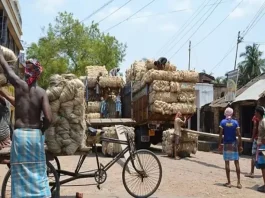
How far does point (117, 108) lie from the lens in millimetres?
18062

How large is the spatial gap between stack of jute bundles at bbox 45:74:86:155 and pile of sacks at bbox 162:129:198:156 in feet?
25.9

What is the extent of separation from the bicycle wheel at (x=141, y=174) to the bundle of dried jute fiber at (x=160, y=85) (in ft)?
22.8

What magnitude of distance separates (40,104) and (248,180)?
681 centimetres

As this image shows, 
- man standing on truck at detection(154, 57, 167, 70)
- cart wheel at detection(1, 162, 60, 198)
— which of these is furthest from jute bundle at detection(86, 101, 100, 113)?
cart wheel at detection(1, 162, 60, 198)

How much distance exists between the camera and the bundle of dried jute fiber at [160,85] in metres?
14.5

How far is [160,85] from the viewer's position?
574 inches

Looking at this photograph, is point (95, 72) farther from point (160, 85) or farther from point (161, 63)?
point (160, 85)

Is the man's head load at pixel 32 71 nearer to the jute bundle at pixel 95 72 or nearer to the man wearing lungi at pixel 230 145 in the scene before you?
the man wearing lungi at pixel 230 145

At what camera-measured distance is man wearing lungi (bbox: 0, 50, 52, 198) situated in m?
5.23

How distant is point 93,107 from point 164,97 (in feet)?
13.1

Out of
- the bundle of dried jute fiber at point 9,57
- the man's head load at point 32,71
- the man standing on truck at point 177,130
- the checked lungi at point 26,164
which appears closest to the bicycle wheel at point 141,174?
the checked lungi at point 26,164

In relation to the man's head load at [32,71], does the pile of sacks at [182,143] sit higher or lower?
lower

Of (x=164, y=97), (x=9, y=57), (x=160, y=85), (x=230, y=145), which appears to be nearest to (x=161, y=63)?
Result: (x=160, y=85)

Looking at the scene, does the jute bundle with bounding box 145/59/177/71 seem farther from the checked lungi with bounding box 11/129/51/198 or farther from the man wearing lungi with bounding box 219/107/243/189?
the checked lungi with bounding box 11/129/51/198
